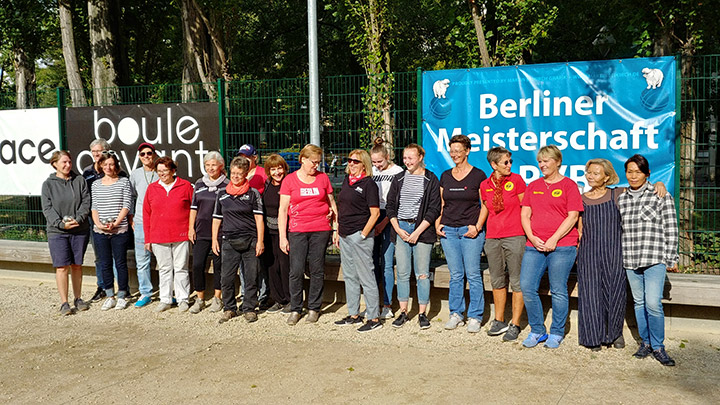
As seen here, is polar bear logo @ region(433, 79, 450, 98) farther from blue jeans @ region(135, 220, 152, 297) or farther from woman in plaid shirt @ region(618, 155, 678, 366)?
blue jeans @ region(135, 220, 152, 297)

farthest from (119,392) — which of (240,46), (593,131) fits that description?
(240,46)

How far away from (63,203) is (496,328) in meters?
5.01

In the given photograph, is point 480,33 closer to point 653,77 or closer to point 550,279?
point 653,77

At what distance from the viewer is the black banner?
8641mm

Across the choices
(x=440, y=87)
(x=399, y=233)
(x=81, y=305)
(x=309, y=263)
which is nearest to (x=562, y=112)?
(x=440, y=87)

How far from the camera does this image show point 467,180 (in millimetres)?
6363

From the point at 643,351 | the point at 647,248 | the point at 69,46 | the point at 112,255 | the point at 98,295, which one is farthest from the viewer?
the point at 69,46

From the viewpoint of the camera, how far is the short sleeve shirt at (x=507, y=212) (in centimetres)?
611

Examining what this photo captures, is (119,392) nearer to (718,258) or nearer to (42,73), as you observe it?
(718,258)

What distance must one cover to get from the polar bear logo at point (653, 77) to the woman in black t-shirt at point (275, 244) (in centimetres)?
384

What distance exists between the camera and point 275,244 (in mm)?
7340

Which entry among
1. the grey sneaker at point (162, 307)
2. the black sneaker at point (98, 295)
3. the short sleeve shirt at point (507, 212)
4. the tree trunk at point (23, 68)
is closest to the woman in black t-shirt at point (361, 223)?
the short sleeve shirt at point (507, 212)

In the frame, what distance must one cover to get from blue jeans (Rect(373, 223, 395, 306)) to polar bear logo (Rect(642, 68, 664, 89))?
2.97 metres

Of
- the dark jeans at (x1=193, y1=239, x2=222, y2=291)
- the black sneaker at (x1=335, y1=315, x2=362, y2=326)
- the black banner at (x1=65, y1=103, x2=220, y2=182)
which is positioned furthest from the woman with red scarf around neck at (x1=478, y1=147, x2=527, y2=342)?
the black banner at (x1=65, y1=103, x2=220, y2=182)
